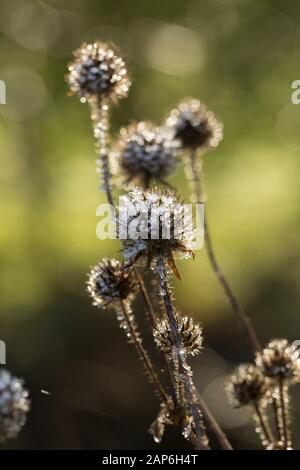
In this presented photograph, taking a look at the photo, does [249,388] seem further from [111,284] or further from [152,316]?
[111,284]

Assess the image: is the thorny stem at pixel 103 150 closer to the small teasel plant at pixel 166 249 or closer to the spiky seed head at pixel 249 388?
the small teasel plant at pixel 166 249

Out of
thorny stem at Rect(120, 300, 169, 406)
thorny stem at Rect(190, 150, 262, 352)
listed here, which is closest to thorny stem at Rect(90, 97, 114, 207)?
thorny stem at Rect(120, 300, 169, 406)

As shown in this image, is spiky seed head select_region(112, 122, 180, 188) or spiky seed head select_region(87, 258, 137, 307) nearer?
spiky seed head select_region(87, 258, 137, 307)

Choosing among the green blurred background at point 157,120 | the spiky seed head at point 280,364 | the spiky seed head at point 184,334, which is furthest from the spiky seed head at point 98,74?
the green blurred background at point 157,120

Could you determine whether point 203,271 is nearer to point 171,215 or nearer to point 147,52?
point 147,52

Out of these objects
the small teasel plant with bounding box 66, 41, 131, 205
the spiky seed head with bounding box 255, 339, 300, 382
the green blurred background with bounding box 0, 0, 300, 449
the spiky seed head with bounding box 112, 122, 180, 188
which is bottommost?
the spiky seed head with bounding box 255, 339, 300, 382

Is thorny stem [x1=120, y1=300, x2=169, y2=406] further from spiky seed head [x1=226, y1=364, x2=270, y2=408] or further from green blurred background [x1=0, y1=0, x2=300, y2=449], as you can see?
green blurred background [x1=0, y1=0, x2=300, y2=449]

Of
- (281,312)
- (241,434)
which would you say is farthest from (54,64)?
(241,434)
